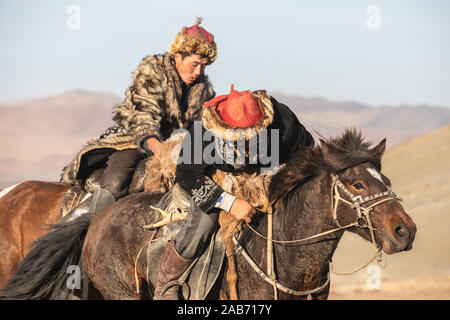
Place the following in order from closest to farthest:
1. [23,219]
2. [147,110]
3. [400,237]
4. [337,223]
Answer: [400,237] < [337,223] < [147,110] < [23,219]

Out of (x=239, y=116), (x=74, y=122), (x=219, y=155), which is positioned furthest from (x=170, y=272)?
(x=74, y=122)

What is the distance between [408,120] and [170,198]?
102175mm

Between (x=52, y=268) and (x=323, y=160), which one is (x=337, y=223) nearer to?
(x=323, y=160)

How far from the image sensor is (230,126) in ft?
15.3

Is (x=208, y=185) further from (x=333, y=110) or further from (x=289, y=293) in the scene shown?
(x=333, y=110)

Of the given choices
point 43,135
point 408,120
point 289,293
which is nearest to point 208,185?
point 289,293

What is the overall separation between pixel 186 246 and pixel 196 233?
12 centimetres

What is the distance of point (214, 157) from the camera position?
4789 mm

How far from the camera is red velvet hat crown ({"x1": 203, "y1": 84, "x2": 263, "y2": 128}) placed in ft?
15.3

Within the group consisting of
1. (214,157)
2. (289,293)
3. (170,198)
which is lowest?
(289,293)

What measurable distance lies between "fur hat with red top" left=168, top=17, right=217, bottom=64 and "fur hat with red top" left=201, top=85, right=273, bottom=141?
1.13m

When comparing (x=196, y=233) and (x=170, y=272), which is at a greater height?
(x=196, y=233)

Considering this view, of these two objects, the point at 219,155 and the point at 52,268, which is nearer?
the point at 219,155

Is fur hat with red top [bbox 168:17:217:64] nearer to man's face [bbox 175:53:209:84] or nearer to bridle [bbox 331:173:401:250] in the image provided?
man's face [bbox 175:53:209:84]
